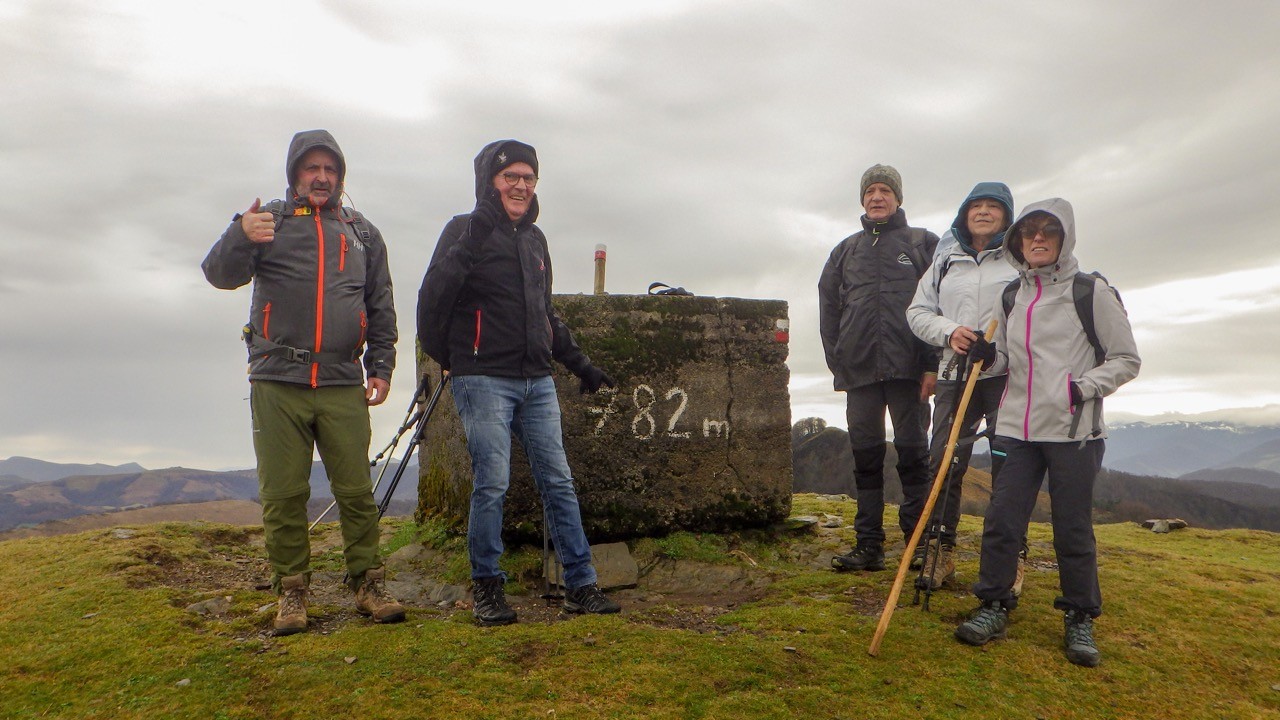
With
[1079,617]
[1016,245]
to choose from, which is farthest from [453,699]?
[1016,245]

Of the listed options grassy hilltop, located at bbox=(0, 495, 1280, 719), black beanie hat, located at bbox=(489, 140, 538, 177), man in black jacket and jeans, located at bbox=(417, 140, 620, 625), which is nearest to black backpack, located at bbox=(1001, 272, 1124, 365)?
grassy hilltop, located at bbox=(0, 495, 1280, 719)

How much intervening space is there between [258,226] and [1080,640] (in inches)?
194

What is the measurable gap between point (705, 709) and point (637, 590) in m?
2.22

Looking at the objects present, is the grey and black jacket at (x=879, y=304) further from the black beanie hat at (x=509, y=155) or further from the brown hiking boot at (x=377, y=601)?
the brown hiking boot at (x=377, y=601)

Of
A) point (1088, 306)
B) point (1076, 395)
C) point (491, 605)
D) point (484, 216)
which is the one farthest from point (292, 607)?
point (1088, 306)

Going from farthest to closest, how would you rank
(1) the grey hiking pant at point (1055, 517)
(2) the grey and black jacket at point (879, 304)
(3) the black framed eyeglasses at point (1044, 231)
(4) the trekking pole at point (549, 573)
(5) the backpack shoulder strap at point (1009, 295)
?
(2) the grey and black jacket at point (879, 304) < (4) the trekking pole at point (549, 573) < (5) the backpack shoulder strap at point (1009, 295) < (3) the black framed eyeglasses at point (1044, 231) < (1) the grey hiking pant at point (1055, 517)

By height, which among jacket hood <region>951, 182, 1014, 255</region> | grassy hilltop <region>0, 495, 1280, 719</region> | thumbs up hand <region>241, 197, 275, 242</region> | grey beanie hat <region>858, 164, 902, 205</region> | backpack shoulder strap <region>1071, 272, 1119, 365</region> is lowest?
grassy hilltop <region>0, 495, 1280, 719</region>

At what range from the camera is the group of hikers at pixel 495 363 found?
12.3 feet

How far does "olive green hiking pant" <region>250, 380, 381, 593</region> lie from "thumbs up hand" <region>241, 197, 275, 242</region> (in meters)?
0.80

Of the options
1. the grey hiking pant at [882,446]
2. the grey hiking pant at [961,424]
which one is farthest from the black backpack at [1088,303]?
the grey hiking pant at [882,446]

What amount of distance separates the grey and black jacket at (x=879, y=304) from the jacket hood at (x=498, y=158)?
2.57 m

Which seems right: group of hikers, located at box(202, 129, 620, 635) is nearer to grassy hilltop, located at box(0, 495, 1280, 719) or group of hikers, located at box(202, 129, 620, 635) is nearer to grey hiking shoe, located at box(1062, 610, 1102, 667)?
grassy hilltop, located at box(0, 495, 1280, 719)

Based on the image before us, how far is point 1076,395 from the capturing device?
3631 mm

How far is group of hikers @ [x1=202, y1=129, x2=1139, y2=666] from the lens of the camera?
3.74 m
